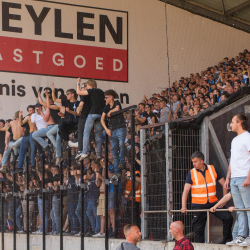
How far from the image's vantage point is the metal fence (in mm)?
7188

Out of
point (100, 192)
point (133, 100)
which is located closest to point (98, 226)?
point (100, 192)

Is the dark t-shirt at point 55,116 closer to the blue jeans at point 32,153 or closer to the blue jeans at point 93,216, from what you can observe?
the blue jeans at point 32,153

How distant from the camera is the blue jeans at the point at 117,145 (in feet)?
23.7

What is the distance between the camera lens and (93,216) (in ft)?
26.2

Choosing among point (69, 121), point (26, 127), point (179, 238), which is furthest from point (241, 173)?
point (26, 127)

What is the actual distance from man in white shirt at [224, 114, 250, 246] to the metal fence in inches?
63.1

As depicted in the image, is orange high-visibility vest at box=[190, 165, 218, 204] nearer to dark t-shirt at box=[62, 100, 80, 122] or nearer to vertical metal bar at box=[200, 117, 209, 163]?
vertical metal bar at box=[200, 117, 209, 163]

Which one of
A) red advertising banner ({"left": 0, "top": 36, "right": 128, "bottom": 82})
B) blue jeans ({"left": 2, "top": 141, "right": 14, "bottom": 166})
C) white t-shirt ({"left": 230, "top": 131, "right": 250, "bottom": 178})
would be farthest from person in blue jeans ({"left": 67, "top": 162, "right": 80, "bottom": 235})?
red advertising banner ({"left": 0, "top": 36, "right": 128, "bottom": 82})

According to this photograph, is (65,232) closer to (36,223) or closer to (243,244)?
(36,223)

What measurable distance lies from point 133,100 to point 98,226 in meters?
13.0

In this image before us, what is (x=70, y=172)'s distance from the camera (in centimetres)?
894

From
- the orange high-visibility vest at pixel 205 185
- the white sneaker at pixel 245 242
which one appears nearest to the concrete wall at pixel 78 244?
the white sneaker at pixel 245 242

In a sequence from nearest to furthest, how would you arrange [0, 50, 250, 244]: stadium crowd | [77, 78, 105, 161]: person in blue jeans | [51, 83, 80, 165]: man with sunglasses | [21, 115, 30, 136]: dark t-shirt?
[0, 50, 250, 244]: stadium crowd → [77, 78, 105, 161]: person in blue jeans → [51, 83, 80, 165]: man with sunglasses → [21, 115, 30, 136]: dark t-shirt

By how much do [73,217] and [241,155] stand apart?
3982mm
